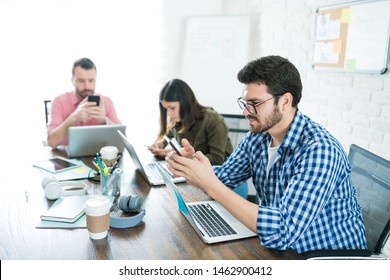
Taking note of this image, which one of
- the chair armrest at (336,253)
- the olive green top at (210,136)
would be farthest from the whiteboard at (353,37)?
the chair armrest at (336,253)

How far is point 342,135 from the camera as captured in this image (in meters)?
2.20

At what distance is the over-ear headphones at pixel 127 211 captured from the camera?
106cm

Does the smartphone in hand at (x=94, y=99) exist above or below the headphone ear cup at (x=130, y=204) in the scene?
above

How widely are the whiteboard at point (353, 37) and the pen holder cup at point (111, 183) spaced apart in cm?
148

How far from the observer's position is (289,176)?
1.13 m

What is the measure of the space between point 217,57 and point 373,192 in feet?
6.95

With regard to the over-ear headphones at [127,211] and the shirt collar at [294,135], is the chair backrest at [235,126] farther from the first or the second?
the over-ear headphones at [127,211]

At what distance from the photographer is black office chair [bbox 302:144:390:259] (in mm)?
1165

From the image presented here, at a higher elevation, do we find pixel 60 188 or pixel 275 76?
pixel 275 76

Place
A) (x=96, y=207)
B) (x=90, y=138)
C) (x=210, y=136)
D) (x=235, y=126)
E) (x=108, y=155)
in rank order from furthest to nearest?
(x=235, y=126) < (x=210, y=136) < (x=90, y=138) < (x=108, y=155) < (x=96, y=207)

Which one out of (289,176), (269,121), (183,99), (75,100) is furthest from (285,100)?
(75,100)

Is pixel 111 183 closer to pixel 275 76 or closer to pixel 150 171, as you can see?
pixel 150 171

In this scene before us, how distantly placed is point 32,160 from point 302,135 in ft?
4.27
